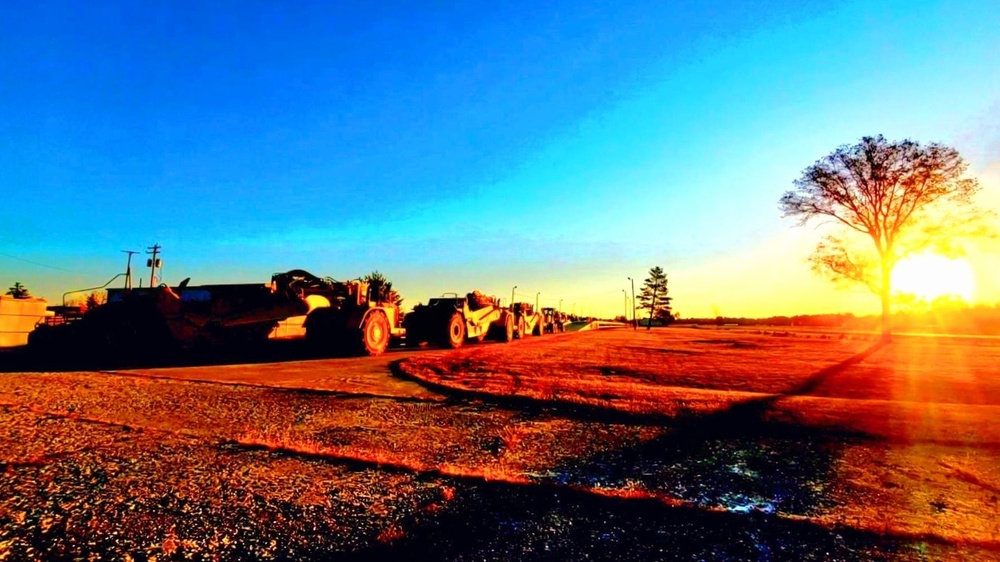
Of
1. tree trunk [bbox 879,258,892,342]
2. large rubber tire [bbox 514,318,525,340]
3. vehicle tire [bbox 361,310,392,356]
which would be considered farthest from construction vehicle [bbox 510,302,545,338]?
tree trunk [bbox 879,258,892,342]

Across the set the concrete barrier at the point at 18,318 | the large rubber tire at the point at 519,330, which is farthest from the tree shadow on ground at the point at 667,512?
the large rubber tire at the point at 519,330

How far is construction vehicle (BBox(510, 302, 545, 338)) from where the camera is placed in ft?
86.5

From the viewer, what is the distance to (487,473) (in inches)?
136

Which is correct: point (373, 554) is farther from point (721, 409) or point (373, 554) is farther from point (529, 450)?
point (721, 409)

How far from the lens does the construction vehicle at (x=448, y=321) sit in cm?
1778

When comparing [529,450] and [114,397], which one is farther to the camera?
[114,397]

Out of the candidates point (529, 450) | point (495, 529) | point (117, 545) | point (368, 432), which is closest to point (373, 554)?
point (495, 529)

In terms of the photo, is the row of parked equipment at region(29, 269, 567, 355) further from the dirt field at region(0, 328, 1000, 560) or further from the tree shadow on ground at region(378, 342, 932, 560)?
the tree shadow on ground at region(378, 342, 932, 560)

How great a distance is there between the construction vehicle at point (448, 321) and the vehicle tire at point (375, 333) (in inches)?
121

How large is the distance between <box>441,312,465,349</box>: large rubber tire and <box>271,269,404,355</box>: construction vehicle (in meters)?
3.71

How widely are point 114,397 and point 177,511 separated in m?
4.61

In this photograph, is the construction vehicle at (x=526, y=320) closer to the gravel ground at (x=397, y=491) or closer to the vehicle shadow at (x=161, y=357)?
the vehicle shadow at (x=161, y=357)

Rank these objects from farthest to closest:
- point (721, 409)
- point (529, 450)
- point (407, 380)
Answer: point (407, 380) → point (721, 409) → point (529, 450)

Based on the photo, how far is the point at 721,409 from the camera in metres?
5.96
